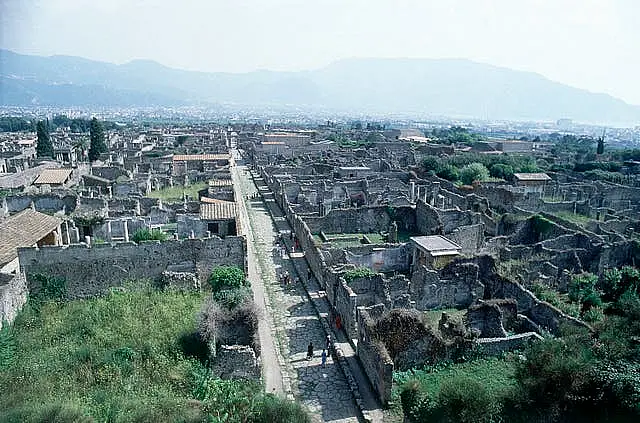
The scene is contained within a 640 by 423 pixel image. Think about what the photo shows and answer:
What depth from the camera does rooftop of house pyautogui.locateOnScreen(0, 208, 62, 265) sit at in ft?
64.6

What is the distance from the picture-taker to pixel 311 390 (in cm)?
1483

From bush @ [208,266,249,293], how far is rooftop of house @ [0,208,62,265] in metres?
8.40

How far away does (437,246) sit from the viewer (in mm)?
23422

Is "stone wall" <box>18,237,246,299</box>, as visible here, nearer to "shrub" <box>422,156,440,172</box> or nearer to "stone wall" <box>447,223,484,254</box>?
"stone wall" <box>447,223,484,254</box>

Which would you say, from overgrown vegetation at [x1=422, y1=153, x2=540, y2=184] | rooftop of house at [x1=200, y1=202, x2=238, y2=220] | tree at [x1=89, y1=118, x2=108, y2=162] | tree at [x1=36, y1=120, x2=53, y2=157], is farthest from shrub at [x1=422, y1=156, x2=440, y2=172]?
tree at [x1=36, y1=120, x2=53, y2=157]

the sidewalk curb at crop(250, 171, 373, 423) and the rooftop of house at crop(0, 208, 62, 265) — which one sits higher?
the rooftop of house at crop(0, 208, 62, 265)

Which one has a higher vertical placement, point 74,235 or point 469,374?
point 74,235

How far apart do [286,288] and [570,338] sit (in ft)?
40.1

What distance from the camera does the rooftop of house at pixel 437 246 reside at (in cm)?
2290

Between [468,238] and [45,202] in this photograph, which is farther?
[45,202]

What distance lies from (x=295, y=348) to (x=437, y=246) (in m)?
9.73

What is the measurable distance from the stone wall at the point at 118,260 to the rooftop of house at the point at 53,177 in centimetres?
2443

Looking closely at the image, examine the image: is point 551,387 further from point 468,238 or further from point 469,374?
point 468,238

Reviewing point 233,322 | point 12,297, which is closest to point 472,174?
point 233,322
